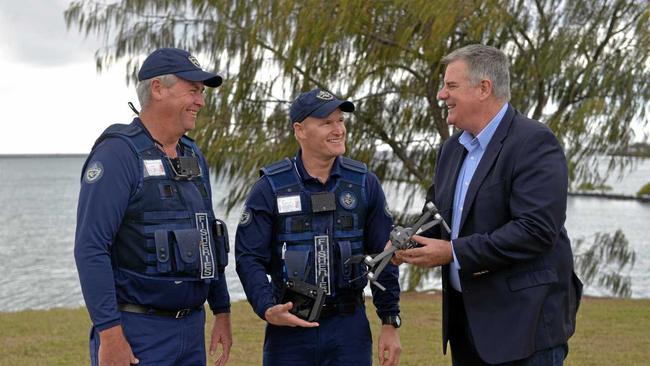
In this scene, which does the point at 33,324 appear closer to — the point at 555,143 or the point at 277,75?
the point at 277,75

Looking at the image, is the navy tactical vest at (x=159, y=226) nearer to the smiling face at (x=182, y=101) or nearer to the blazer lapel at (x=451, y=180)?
the smiling face at (x=182, y=101)

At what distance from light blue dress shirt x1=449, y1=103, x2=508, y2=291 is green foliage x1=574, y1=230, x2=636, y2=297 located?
1000 cm

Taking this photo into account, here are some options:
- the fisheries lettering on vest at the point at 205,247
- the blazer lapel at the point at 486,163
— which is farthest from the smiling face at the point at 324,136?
the blazer lapel at the point at 486,163

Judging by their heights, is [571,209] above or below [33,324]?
below

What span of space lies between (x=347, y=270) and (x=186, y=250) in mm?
717

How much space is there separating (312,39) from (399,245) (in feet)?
26.3

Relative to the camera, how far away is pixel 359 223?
375 cm

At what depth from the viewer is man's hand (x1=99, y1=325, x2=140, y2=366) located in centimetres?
310

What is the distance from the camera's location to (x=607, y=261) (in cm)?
1302

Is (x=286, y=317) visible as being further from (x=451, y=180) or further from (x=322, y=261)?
(x=451, y=180)

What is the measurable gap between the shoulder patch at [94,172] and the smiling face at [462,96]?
1.30m

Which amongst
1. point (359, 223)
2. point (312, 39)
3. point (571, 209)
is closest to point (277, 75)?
point (312, 39)

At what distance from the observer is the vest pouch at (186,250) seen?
3.27 m

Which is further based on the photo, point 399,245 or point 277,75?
point 277,75
